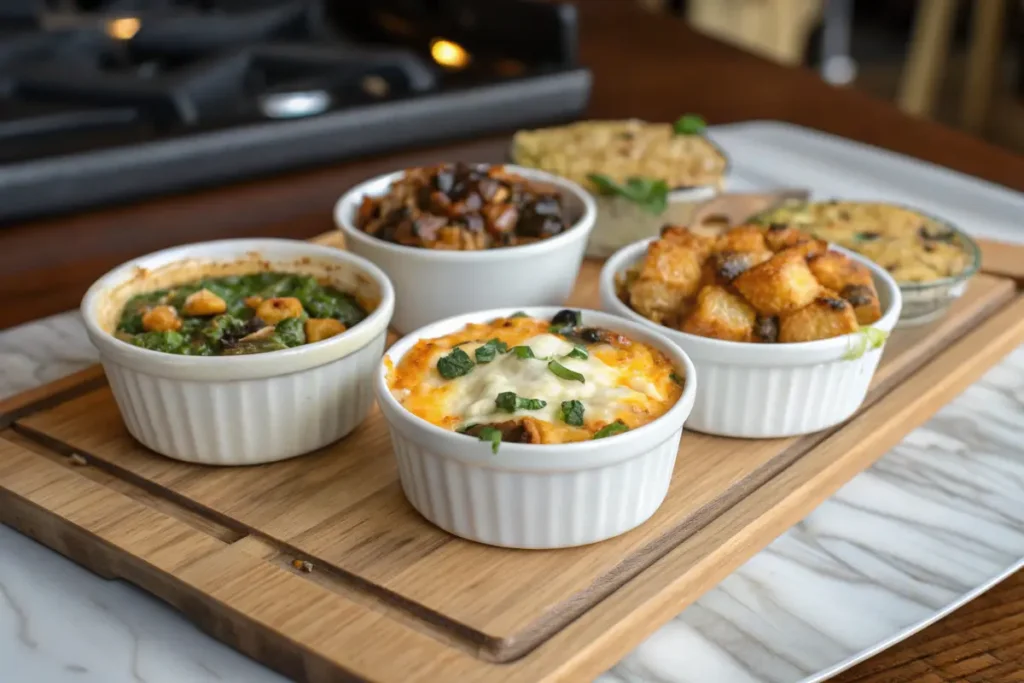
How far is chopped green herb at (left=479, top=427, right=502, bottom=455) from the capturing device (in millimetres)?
1539

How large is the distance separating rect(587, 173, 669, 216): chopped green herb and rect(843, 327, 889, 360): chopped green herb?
63 cm

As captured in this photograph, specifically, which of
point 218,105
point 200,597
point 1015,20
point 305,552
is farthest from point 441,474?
point 1015,20

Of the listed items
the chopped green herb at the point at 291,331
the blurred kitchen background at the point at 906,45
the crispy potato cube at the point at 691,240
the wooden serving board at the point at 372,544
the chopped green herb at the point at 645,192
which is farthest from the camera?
the blurred kitchen background at the point at 906,45

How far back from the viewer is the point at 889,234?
2328mm

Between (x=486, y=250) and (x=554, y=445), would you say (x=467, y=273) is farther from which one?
(x=554, y=445)

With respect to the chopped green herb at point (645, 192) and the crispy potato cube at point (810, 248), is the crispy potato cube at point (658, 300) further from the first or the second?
the chopped green herb at point (645, 192)

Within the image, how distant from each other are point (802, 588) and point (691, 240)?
2.23 ft

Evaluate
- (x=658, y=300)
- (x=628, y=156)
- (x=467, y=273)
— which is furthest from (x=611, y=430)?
(x=628, y=156)

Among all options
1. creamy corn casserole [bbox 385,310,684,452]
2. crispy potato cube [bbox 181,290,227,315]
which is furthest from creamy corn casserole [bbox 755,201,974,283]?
crispy potato cube [bbox 181,290,227,315]

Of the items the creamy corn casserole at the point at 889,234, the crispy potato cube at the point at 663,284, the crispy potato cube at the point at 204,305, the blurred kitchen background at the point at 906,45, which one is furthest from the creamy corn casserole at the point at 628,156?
the blurred kitchen background at the point at 906,45

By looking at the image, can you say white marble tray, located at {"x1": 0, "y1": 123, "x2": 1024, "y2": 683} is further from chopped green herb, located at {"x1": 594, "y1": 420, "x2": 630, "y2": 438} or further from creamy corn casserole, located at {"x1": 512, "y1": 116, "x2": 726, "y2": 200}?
creamy corn casserole, located at {"x1": 512, "y1": 116, "x2": 726, "y2": 200}

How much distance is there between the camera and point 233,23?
10.7ft

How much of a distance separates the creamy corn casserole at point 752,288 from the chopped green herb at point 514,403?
40 centimetres

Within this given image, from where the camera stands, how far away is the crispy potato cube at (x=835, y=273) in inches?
78.1
